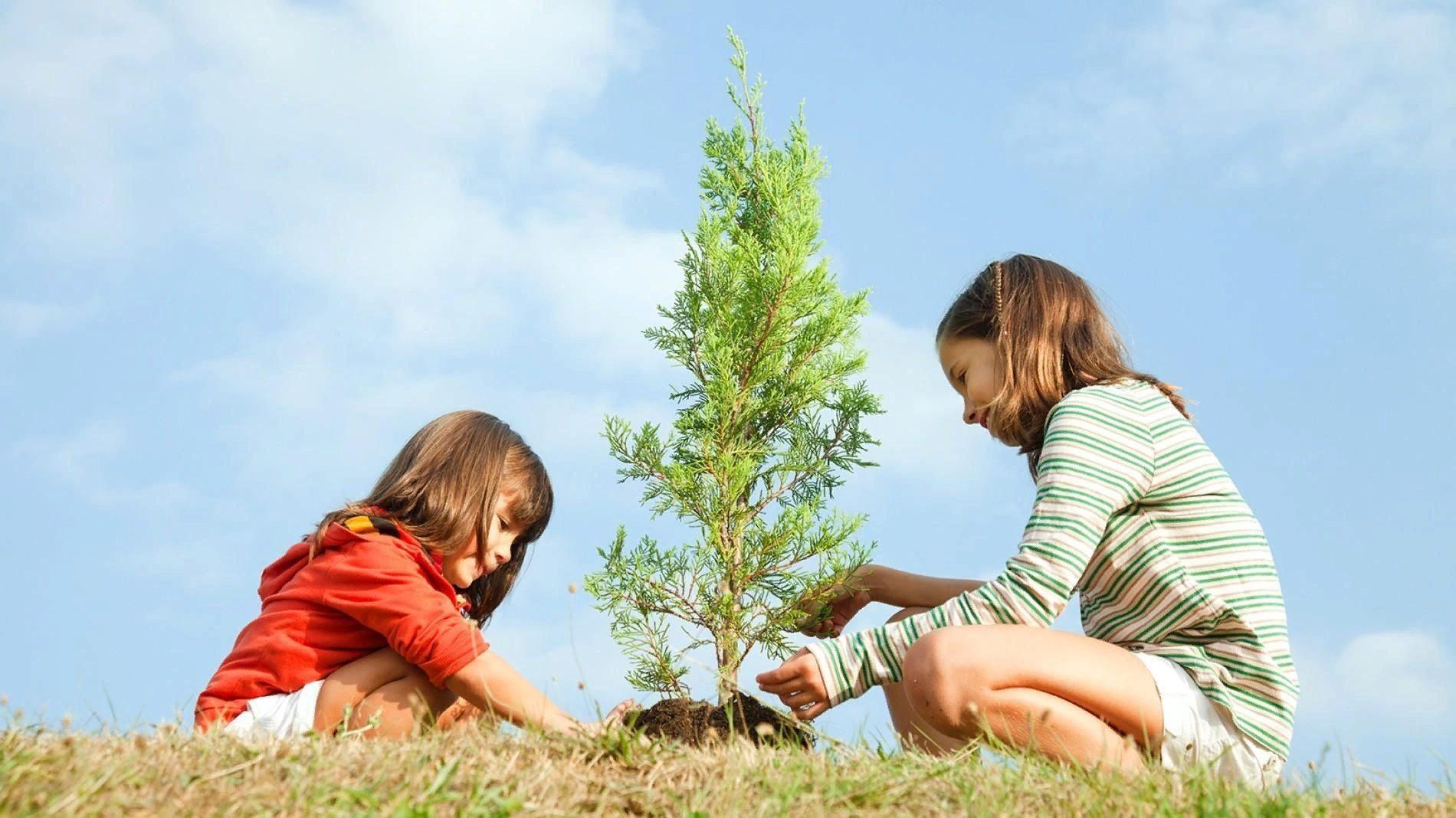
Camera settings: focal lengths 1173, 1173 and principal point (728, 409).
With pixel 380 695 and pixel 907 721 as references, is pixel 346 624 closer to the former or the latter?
pixel 380 695

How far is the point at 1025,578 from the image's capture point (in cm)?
411

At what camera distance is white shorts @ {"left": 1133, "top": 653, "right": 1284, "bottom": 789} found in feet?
13.5

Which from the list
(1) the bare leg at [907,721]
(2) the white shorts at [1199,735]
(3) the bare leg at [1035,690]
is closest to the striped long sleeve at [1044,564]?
(3) the bare leg at [1035,690]

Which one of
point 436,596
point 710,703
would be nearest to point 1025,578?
point 710,703

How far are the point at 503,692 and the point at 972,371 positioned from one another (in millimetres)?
2314

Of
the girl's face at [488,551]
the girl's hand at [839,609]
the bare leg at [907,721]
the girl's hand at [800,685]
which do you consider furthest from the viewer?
the girl's hand at [839,609]

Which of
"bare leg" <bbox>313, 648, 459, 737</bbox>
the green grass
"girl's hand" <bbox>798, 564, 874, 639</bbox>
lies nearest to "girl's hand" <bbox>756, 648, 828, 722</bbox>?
the green grass

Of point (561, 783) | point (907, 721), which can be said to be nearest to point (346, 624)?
point (561, 783)

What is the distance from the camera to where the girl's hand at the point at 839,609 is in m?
6.23

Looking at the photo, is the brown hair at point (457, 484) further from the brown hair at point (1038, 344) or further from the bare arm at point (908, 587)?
the brown hair at point (1038, 344)

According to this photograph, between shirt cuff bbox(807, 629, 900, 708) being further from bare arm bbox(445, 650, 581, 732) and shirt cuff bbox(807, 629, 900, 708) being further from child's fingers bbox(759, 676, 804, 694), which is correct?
bare arm bbox(445, 650, 581, 732)

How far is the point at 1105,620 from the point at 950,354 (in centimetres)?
129

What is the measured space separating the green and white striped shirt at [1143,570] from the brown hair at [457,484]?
6.63 ft

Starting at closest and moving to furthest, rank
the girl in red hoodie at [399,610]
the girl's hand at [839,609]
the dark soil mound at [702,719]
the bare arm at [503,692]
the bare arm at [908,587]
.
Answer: the bare arm at [503,692] → the girl in red hoodie at [399,610] → the dark soil mound at [702,719] → the bare arm at [908,587] → the girl's hand at [839,609]
